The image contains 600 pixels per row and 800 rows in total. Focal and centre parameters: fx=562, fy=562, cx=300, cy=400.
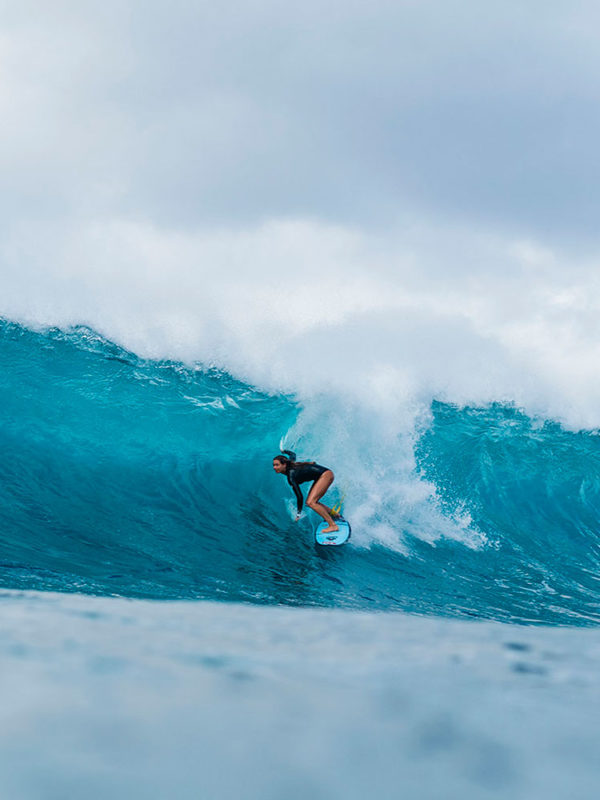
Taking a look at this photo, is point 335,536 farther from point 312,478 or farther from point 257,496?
point 257,496

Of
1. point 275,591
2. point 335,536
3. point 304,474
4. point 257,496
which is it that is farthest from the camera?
point 257,496

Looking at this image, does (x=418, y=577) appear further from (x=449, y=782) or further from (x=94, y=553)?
(x=449, y=782)

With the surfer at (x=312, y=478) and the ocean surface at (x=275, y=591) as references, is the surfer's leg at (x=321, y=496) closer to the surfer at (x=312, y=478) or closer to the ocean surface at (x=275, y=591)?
the surfer at (x=312, y=478)

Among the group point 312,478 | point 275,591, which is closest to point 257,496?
point 312,478

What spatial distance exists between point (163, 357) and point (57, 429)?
3.91m

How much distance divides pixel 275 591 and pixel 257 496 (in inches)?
154

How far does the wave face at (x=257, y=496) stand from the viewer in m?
6.61

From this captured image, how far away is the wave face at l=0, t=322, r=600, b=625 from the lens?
661 cm

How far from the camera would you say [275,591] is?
6207 millimetres

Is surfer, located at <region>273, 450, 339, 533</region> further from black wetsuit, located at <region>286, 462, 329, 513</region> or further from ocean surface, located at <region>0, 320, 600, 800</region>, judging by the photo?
ocean surface, located at <region>0, 320, 600, 800</region>

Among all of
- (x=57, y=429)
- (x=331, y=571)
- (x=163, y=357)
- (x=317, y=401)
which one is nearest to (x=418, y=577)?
(x=331, y=571)

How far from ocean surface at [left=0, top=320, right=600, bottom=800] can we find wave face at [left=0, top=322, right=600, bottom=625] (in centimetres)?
5

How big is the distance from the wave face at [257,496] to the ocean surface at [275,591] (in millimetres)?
50

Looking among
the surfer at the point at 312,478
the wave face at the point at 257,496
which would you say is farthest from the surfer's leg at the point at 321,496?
the wave face at the point at 257,496
